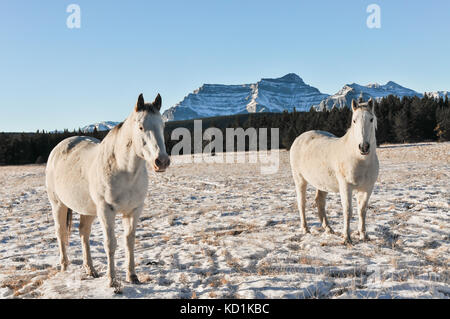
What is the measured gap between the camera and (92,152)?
5297mm

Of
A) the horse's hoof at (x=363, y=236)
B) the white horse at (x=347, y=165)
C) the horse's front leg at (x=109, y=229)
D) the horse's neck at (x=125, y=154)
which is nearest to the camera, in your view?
the horse's neck at (x=125, y=154)

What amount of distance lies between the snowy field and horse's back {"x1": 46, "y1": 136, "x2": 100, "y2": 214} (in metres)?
1.34

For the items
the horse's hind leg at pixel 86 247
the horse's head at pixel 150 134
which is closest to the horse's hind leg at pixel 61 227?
the horse's hind leg at pixel 86 247

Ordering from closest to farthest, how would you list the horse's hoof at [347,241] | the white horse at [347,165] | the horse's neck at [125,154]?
1. the horse's neck at [125,154]
2. the white horse at [347,165]
3. the horse's hoof at [347,241]

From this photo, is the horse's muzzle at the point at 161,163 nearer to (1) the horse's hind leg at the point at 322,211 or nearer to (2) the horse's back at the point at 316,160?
(2) the horse's back at the point at 316,160

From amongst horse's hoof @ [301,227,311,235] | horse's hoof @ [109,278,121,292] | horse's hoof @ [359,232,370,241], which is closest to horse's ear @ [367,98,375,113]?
horse's hoof @ [359,232,370,241]

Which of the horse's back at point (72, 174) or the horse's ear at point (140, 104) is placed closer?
the horse's ear at point (140, 104)

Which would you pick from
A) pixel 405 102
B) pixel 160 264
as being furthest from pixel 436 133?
pixel 160 264

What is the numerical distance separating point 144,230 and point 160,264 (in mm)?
3069

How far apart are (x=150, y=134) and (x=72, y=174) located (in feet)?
7.04

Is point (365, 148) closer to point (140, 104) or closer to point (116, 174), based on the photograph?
point (140, 104)

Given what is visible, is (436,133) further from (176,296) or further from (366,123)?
(176,296)

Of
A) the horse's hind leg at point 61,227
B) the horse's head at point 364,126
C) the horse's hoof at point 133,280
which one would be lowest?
the horse's hoof at point 133,280

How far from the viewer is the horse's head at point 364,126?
602 cm
